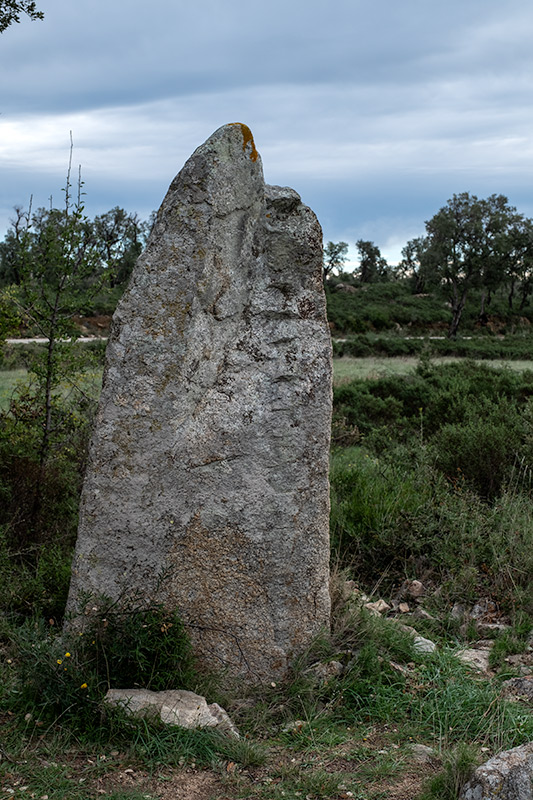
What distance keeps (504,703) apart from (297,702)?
1119mm

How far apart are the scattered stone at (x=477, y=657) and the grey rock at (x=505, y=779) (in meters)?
1.56

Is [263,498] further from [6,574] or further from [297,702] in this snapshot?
[6,574]

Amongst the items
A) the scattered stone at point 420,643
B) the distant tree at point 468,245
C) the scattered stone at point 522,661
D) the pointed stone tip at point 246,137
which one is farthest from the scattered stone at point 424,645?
the distant tree at point 468,245

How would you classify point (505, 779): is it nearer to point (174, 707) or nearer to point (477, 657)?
point (174, 707)

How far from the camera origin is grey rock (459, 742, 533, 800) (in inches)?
114

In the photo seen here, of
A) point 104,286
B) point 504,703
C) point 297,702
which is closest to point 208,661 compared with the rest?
point 297,702

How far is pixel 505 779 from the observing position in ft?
9.70

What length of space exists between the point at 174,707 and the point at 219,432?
1459 mm

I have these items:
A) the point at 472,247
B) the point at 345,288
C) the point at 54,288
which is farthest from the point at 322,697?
the point at 345,288

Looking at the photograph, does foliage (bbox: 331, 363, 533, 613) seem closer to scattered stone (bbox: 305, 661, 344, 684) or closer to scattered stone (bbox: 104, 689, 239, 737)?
scattered stone (bbox: 305, 661, 344, 684)

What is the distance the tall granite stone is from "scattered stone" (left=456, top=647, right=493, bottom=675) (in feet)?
3.44

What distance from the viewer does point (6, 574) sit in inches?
213

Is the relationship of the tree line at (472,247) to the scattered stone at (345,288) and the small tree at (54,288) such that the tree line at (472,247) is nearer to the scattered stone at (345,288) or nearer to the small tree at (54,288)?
the scattered stone at (345,288)

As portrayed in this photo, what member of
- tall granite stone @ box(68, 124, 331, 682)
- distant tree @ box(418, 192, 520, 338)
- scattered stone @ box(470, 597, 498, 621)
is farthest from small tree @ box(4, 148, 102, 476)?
distant tree @ box(418, 192, 520, 338)
